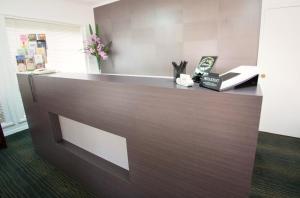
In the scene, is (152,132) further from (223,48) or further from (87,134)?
(223,48)

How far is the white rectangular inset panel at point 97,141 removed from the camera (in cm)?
143

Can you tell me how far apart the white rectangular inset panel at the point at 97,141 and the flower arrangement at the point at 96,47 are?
2425 millimetres

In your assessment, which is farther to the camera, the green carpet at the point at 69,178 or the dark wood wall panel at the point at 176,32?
the dark wood wall panel at the point at 176,32

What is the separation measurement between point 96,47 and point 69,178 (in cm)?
299

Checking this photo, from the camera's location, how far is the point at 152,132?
1072 mm

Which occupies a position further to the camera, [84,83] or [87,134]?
[87,134]

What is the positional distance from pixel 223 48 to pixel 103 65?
300 cm

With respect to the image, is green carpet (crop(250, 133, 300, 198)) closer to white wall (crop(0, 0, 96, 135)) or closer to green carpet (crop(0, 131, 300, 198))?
green carpet (crop(0, 131, 300, 198))

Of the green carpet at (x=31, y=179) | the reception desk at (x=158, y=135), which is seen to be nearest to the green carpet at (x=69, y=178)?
the green carpet at (x=31, y=179)

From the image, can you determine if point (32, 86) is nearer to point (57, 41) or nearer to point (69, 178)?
point (69, 178)

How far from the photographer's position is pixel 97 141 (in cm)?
161

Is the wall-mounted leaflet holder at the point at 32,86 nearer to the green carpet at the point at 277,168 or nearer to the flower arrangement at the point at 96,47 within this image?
the flower arrangement at the point at 96,47

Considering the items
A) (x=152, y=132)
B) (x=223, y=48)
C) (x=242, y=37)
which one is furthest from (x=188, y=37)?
(x=152, y=132)

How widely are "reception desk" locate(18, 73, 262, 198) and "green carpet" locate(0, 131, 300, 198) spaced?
0.87 ft
